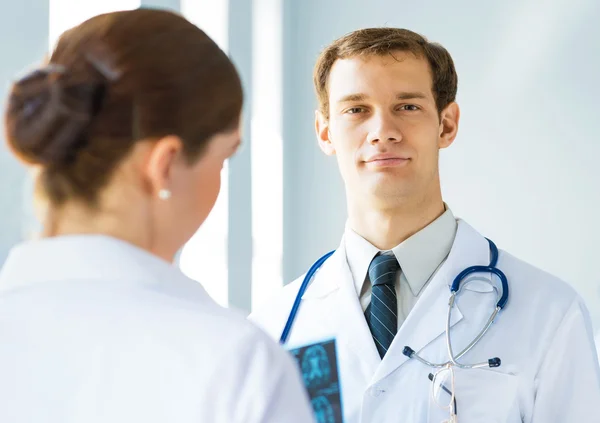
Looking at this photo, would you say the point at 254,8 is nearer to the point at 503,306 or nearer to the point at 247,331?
the point at 503,306

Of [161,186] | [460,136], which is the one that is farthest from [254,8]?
[161,186]

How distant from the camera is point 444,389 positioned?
139 centimetres

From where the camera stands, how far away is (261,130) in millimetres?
3320

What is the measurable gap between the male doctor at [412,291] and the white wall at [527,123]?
1.39m

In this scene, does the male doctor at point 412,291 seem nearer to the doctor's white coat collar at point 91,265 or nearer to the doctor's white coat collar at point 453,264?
the doctor's white coat collar at point 453,264

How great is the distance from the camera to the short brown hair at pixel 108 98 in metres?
0.72

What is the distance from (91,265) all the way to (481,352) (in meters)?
0.90

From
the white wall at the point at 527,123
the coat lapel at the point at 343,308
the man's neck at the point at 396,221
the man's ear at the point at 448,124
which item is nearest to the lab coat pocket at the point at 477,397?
the coat lapel at the point at 343,308

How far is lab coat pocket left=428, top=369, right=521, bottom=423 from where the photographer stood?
1375mm

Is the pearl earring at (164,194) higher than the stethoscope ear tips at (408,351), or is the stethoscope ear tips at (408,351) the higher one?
the pearl earring at (164,194)

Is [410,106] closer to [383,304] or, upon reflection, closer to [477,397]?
[383,304]

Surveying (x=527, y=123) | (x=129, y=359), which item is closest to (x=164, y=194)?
(x=129, y=359)

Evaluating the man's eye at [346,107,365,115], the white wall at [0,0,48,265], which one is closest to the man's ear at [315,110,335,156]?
the man's eye at [346,107,365,115]

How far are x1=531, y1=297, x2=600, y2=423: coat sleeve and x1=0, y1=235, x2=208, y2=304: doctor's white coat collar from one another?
848 mm
